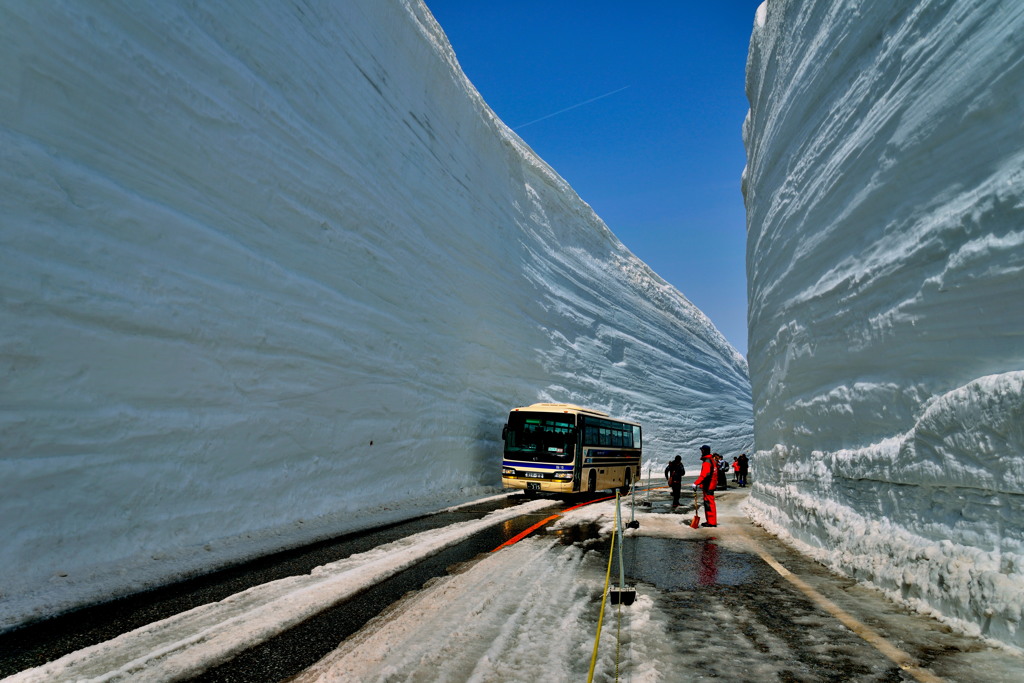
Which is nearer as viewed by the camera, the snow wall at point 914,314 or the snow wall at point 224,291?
the snow wall at point 914,314

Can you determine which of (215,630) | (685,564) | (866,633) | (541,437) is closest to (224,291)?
(215,630)

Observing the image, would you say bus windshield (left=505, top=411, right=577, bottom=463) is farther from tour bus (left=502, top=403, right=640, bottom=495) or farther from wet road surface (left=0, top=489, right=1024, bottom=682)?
wet road surface (left=0, top=489, right=1024, bottom=682)

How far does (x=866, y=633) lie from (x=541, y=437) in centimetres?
1320

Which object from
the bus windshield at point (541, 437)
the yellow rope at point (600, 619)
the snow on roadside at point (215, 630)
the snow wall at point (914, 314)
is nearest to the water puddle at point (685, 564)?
the yellow rope at point (600, 619)

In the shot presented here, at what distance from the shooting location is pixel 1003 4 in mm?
5117

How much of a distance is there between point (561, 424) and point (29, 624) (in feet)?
44.6

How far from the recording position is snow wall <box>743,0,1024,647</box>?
A: 14.4 ft

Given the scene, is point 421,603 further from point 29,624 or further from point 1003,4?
point 1003,4

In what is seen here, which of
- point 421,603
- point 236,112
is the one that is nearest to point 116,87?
point 236,112

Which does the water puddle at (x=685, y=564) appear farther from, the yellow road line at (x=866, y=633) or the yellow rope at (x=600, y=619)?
the yellow road line at (x=866, y=633)

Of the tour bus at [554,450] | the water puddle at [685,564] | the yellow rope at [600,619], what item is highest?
the tour bus at [554,450]

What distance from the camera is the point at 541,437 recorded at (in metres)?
17.4

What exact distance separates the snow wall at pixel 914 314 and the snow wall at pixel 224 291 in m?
7.43

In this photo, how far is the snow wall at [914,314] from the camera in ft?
14.4
